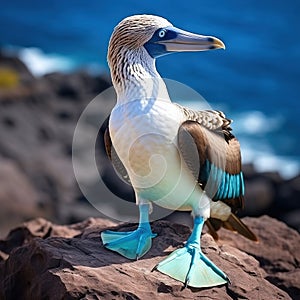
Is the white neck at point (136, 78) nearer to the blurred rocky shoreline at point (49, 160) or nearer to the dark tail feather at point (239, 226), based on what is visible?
the dark tail feather at point (239, 226)

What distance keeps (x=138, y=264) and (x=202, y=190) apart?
0.63 meters

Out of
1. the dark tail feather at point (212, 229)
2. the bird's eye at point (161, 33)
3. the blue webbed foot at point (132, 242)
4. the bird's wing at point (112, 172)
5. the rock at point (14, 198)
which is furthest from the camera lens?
the rock at point (14, 198)

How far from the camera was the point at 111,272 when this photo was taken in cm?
482

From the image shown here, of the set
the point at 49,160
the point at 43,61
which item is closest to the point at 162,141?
the point at 49,160

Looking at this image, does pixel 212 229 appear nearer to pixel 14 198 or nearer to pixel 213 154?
pixel 213 154

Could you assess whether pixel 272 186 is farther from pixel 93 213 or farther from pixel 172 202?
pixel 172 202

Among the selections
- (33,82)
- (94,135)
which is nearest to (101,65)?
(33,82)

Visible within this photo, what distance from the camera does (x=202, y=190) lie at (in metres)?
5.14

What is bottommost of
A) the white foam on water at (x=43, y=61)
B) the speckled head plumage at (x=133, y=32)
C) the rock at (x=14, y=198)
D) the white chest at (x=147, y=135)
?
the rock at (x=14, y=198)

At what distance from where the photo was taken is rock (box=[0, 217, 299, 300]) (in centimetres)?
464

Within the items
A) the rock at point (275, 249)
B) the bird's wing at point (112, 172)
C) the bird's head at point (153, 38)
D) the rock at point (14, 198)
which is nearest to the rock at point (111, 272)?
the rock at point (275, 249)

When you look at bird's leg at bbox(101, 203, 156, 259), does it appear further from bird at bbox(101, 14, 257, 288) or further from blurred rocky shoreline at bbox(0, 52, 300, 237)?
blurred rocky shoreline at bbox(0, 52, 300, 237)

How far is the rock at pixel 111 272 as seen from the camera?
183 inches

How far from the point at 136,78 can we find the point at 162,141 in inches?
16.9
